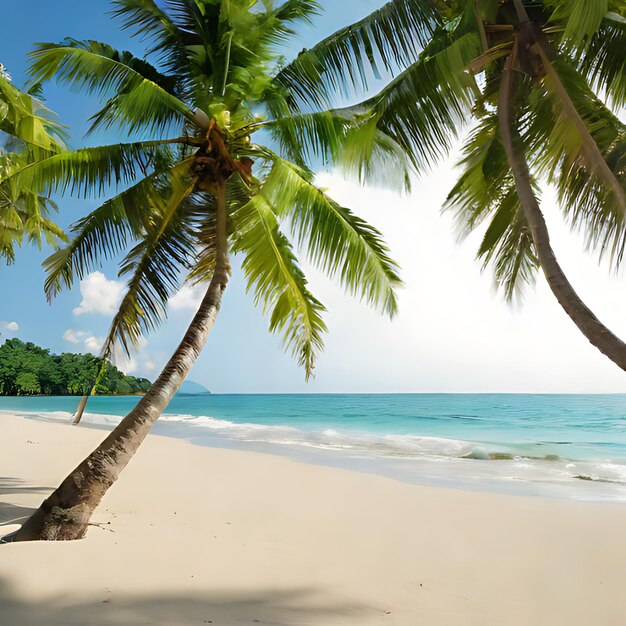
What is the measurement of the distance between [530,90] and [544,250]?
6.22 feet

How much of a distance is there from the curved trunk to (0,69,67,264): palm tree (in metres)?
5.02

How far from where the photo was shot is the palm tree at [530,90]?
14.8 ft

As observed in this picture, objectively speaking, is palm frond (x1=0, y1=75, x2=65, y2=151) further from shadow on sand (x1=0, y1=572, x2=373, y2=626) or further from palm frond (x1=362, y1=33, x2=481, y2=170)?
shadow on sand (x1=0, y1=572, x2=373, y2=626)

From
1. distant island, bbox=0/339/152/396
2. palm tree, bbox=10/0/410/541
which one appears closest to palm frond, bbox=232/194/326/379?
palm tree, bbox=10/0/410/541

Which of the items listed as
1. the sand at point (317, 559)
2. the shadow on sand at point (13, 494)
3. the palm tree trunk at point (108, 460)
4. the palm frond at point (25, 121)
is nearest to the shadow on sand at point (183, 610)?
the sand at point (317, 559)

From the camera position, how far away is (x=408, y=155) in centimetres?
553

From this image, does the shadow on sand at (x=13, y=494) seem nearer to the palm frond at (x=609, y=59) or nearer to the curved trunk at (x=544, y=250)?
the curved trunk at (x=544, y=250)

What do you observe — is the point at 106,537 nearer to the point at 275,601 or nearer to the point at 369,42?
the point at 275,601

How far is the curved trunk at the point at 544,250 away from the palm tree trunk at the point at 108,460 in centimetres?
331

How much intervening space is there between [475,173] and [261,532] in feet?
15.2

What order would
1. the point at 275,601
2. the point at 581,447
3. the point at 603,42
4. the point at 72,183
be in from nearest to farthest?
the point at 275,601, the point at 603,42, the point at 72,183, the point at 581,447

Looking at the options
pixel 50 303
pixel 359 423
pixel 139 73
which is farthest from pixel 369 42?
pixel 359 423

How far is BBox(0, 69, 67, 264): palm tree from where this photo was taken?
6.73 meters

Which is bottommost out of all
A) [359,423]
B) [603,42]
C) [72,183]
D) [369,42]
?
[359,423]
